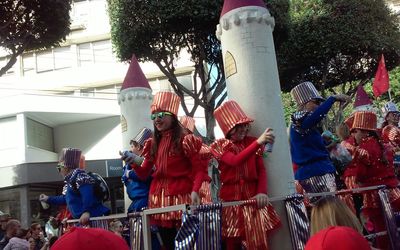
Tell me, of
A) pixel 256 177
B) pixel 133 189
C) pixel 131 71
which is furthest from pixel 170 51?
pixel 256 177

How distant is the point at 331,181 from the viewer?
535 centimetres

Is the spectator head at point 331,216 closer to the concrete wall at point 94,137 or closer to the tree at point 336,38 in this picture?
the tree at point 336,38

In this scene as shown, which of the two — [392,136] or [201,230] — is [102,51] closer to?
[392,136]

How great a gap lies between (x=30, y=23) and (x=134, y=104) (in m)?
3.60

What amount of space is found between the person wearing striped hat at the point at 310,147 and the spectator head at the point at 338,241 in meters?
3.20

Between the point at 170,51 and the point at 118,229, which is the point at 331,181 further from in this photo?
the point at 170,51

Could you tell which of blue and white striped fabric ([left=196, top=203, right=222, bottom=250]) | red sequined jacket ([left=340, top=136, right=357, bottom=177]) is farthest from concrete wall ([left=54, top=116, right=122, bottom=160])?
blue and white striped fabric ([left=196, top=203, right=222, bottom=250])

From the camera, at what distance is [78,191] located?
569cm

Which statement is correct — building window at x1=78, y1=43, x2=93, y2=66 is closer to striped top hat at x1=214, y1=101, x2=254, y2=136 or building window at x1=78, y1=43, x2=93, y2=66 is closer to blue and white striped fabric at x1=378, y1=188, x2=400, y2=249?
striped top hat at x1=214, y1=101, x2=254, y2=136

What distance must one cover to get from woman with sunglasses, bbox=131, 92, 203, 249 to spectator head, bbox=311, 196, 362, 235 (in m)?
1.74

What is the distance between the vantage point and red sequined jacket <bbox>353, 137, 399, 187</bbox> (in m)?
6.04

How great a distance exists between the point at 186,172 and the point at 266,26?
6.54 ft

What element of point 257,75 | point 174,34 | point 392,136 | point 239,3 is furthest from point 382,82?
point 257,75

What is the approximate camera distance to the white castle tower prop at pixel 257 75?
505cm
